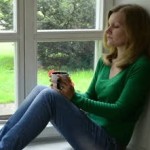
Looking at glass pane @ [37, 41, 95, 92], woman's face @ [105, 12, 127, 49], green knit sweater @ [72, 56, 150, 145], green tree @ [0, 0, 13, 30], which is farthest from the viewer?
glass pane @ [37, 41, 95, 92]

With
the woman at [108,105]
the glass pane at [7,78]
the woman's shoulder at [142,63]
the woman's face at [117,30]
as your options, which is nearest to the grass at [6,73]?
the glass pane at [7,78]

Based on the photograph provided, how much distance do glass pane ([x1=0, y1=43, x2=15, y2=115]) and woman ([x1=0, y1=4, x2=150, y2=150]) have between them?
34cm

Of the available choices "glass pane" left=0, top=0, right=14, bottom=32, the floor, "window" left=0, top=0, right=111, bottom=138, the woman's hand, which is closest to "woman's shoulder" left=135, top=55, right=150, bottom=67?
the woman's hand

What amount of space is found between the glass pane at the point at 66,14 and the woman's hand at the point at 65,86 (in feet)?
1.75

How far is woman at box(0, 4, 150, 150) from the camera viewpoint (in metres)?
1.70

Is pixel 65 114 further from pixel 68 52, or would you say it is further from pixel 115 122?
pixel 68 52

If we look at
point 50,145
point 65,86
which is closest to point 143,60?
point 65,86

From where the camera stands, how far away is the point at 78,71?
226 cm

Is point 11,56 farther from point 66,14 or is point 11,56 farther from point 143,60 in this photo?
point 143,60

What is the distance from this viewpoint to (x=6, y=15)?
2055 millimetres

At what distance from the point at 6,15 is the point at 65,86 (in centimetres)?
64

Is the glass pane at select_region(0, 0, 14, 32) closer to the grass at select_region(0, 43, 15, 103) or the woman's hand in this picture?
the grass at select_region(0, 43, 15, 103)

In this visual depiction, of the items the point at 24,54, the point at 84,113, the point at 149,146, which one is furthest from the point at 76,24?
the point at 149,146

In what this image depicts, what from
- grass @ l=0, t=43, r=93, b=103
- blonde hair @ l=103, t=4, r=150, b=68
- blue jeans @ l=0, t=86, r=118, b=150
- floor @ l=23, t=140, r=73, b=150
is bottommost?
floor @ l=23, t=140, r=73, b=150
